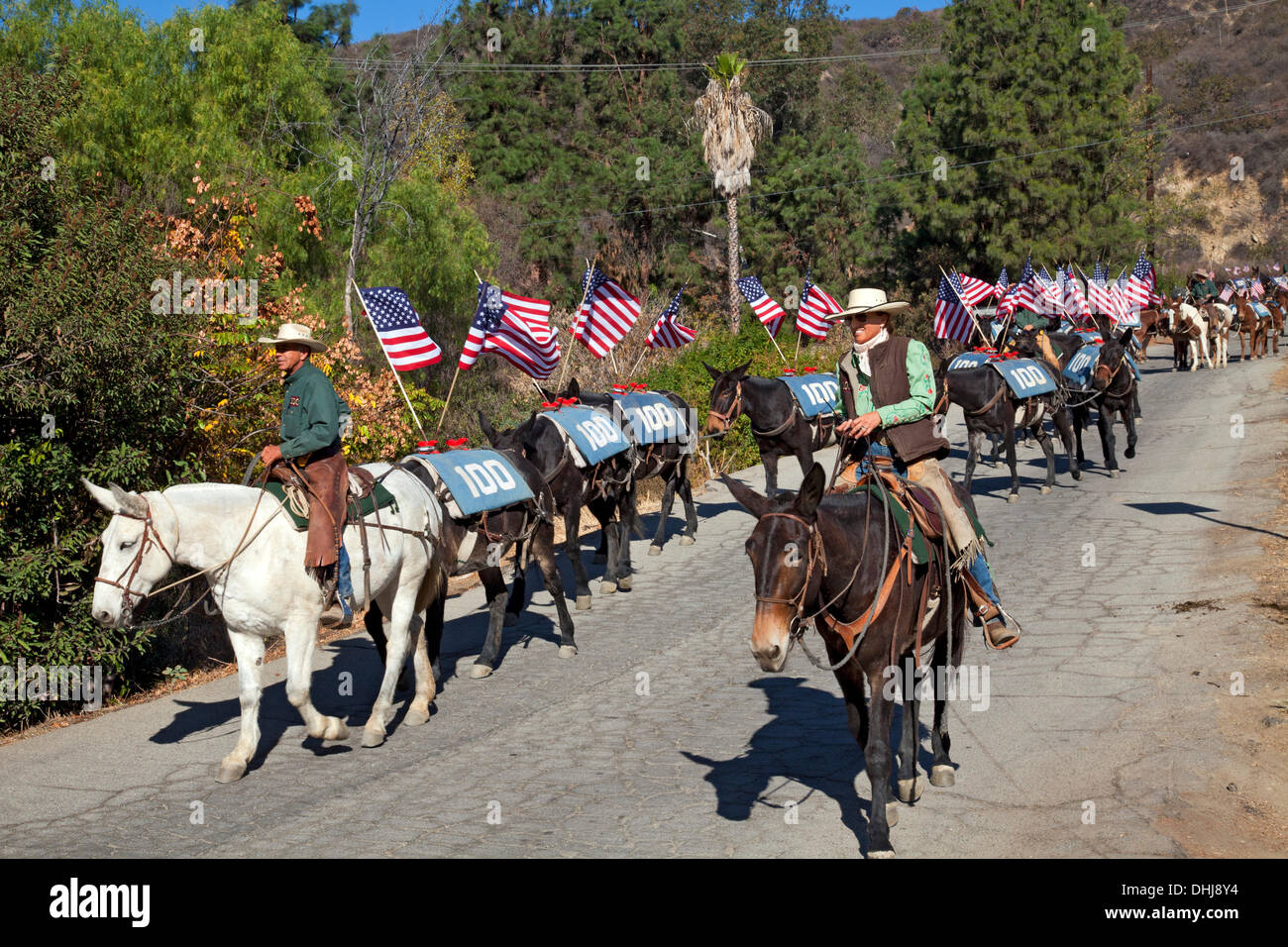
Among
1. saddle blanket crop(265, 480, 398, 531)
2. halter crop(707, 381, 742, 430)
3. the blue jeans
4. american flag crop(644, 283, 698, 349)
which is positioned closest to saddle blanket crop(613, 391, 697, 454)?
halter crop(707, 381, 742, 430)

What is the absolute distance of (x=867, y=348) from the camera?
291 inches

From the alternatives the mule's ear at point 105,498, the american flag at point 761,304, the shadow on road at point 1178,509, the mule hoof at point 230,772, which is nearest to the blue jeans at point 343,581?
the mule hoof at point 230,772

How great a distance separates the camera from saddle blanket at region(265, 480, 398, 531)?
28.0 feet

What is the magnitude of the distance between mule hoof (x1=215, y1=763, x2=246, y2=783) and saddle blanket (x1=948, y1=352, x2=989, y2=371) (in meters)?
14.1

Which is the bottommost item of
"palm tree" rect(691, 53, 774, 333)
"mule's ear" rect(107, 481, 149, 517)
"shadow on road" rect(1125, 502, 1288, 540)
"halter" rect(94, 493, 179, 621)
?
"shadow on road" rect(1125, 502, 1288, 540)

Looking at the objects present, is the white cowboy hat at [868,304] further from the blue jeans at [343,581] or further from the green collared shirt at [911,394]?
the blue jeans at [343,581]

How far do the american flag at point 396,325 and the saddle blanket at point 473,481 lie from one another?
3.56m

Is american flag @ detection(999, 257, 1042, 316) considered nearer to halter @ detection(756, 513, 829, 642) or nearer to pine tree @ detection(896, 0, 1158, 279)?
pine tree @ detection(896, 0, 1158, 279)

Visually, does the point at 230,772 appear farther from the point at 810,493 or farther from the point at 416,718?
the point at 810,493

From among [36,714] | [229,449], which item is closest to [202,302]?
[229,449]

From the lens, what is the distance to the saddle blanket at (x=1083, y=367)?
2077cm

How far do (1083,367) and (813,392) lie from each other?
607 cm

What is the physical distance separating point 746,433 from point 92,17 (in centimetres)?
1498

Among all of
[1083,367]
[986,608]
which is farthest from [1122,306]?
[986,608]
